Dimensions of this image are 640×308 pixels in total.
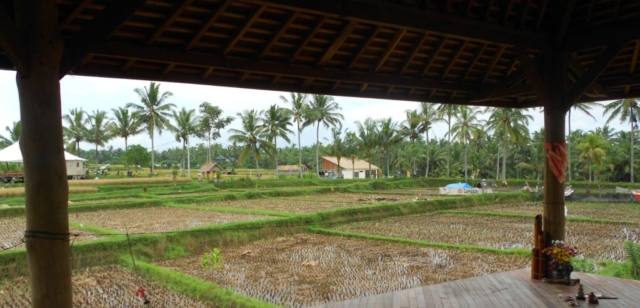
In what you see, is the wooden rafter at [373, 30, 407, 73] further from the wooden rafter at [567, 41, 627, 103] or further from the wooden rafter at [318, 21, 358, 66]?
the wooden rafter at [567, 41, 627, 103]

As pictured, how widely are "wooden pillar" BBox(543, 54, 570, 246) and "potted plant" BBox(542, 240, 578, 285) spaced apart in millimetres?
170

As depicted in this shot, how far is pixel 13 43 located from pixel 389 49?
3789mm

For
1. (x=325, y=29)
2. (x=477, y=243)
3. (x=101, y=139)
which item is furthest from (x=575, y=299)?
(x=101, y=139)

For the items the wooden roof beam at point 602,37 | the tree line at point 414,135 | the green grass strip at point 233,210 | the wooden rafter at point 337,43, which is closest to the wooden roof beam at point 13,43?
the wooden rafter at point 337,43

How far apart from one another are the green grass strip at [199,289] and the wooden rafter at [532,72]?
3941 millimetres

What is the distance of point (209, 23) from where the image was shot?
452cm

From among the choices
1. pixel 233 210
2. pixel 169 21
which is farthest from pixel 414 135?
pixel 169 21

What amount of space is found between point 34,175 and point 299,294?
4936mm

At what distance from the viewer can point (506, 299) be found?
5184 mm

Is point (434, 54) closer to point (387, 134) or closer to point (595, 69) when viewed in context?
point (595, 69)

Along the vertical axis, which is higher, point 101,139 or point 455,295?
point 101,139

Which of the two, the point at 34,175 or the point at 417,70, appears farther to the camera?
the point at 417,70

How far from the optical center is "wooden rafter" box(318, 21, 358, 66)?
5070mm

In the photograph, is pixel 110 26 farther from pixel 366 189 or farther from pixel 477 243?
pixel 366 189
